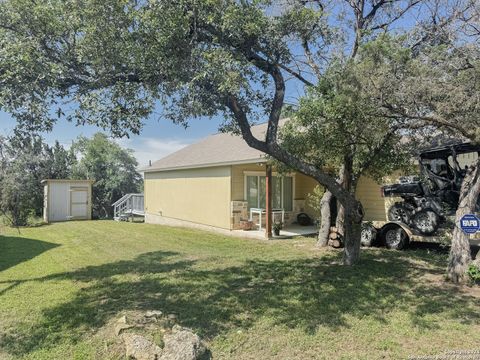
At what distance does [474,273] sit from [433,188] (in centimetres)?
260

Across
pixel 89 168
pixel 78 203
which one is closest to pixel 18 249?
A: pixel 78 203

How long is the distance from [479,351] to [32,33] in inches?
272

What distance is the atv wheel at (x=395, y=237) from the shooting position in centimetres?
965

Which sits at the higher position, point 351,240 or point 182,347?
point 351,240

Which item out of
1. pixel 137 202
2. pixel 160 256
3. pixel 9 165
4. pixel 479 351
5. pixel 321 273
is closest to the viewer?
pixel 479 351

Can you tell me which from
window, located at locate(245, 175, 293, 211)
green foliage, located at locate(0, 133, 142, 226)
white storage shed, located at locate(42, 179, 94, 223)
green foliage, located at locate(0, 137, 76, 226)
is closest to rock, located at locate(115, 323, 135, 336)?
green foliage, located at locate(0, 137, 76, 226)

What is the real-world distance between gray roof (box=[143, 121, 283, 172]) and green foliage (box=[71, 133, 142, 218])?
965 cm

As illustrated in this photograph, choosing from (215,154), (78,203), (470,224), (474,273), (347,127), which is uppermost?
(215,154)

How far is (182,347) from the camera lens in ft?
12.0

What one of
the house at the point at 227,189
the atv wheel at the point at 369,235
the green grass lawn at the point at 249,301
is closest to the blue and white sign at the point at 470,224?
the green grass lawn at the point at 249,301

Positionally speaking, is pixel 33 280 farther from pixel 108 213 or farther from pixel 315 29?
pixel 108 213

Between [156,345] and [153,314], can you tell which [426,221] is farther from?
[156,345]

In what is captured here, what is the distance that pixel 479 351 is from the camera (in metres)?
3.76

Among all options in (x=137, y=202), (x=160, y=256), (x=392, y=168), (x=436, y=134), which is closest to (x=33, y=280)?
(x=160, y=256)
